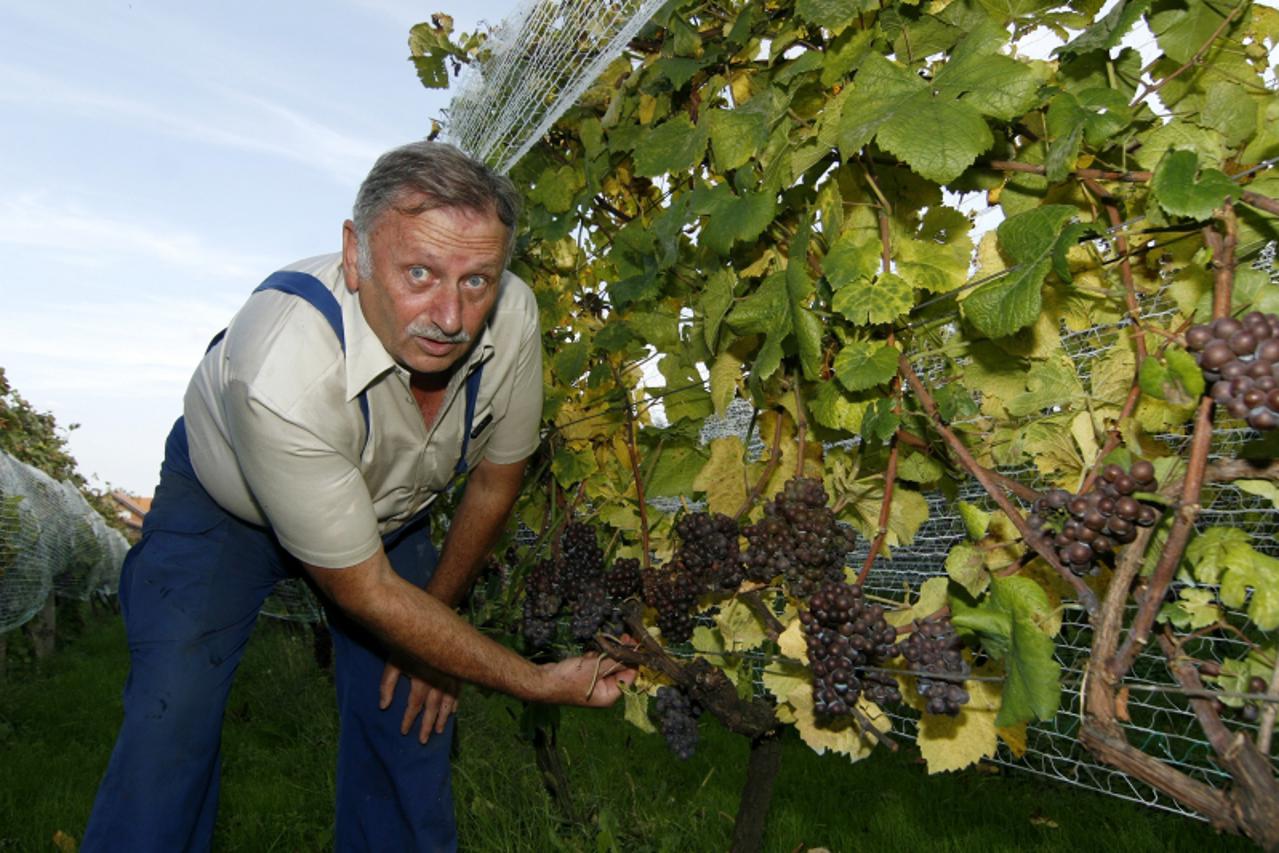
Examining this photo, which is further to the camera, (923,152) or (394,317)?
(394,317)

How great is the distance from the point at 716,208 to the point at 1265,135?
2.90 feet

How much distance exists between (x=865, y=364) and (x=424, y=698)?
175cm

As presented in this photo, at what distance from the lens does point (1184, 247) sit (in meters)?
1.44

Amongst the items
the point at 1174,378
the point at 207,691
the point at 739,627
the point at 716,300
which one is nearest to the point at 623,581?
the point at 739,627

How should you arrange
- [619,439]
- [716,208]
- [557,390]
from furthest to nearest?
1. [557,390]
2. [619,439]
3. [716,208]

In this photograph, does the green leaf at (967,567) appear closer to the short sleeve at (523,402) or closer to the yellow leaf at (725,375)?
the yellow leaf at (725,375)

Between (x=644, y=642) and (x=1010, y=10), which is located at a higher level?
(x=1010, y=10)

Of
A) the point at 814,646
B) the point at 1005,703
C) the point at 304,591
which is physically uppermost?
the point at 1005,703

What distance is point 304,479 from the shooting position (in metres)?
1.95

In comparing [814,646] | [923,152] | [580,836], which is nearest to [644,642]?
[814,646]

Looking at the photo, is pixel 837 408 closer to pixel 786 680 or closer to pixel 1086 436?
pixel 1086 436

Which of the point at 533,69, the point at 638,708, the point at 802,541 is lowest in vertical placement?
the point at 638,708

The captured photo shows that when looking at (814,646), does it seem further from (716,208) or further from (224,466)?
(224,466)

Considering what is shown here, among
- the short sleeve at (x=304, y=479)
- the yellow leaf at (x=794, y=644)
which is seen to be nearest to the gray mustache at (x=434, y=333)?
the short sleeve at (x=304, y=479)
